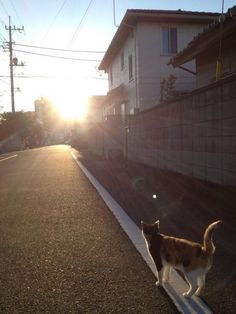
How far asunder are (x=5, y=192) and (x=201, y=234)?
6997 millimetres

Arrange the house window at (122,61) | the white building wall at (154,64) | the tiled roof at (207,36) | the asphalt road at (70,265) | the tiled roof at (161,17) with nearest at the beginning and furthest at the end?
the asphalt road at (70,265) < the tiled roof at (207,36) < the tiled roof at (161,17) < the white building wall at (154,64) < the house window at (122,61)

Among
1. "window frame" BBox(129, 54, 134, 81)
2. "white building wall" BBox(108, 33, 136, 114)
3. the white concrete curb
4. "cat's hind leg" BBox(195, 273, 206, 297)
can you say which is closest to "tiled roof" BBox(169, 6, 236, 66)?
the white concrete curb

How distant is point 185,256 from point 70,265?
62.1 inches

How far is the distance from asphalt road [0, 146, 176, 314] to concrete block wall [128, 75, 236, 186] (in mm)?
2380

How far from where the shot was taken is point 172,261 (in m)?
4.44

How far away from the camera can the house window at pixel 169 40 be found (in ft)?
92.4

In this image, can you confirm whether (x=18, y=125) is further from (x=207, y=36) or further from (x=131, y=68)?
(x=207, y=36)

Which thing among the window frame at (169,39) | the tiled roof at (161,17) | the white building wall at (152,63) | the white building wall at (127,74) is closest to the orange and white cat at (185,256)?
the white building wall at (152,63)

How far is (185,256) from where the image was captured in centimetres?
427

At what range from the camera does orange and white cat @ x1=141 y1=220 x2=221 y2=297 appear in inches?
165

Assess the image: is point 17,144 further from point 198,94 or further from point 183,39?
point 198,94

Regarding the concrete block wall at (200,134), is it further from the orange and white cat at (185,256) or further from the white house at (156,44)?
the white house at (156,44)

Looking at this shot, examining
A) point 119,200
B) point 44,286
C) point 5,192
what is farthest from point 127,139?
point 44,286

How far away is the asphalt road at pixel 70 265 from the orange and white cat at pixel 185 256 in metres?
0.23
